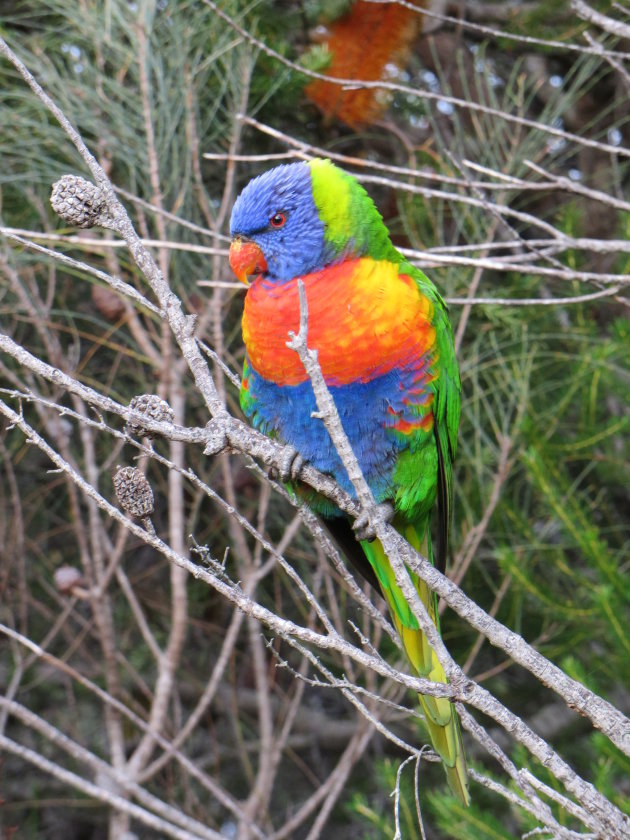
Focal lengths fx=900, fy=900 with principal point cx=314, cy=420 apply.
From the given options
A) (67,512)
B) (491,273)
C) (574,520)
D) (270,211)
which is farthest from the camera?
(67,512)

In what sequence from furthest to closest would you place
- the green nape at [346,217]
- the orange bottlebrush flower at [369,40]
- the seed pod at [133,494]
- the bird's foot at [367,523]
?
the orange bottlebrush flower at [369,40] → the green nape at [346,217] → the bird's foot at [367,523] → the seed pod at [133,494]

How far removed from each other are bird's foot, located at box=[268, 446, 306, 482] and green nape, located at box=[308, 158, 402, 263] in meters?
0.39

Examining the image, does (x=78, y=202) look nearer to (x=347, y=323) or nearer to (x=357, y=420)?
(x=347, y=323)

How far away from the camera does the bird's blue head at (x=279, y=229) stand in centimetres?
171

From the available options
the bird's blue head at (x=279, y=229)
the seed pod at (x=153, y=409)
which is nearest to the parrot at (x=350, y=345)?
the bird's blue head at (x=279, y=229)

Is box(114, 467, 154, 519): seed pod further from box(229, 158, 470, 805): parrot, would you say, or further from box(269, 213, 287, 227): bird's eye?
box(269, 213, 287, 227): bird's eye

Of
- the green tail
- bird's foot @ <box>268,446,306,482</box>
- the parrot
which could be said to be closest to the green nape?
the parrot

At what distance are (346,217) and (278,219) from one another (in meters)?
0.13

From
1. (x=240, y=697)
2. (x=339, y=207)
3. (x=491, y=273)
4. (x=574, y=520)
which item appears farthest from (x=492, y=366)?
(x=240, y=697)

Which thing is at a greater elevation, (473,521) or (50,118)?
(50,118)

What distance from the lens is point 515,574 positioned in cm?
205

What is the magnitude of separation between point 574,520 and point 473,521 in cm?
35

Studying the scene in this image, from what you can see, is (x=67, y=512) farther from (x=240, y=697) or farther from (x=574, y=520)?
(x=574, y=520)

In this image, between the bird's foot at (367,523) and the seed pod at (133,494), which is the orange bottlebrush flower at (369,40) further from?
the seed pod at (133,494)
